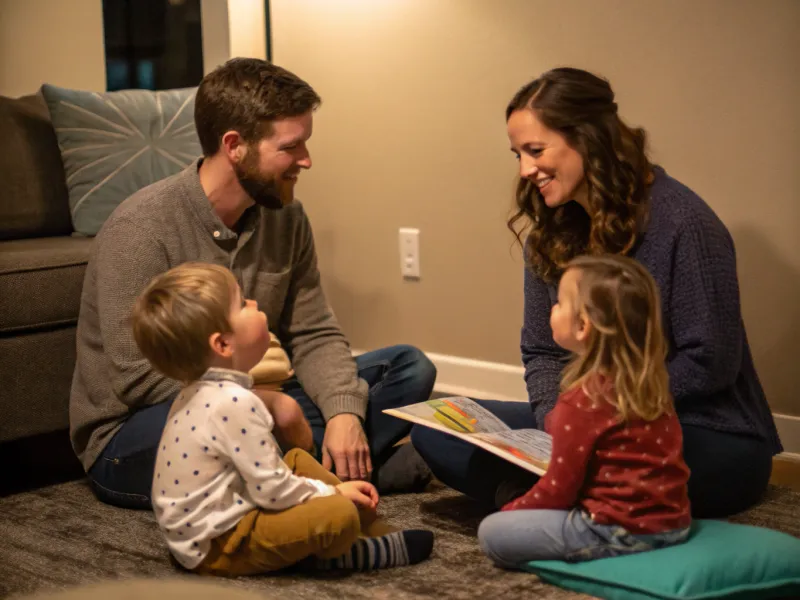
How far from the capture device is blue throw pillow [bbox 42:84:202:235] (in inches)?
98.3

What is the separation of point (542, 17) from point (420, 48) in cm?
39

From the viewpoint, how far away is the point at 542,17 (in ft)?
8.06

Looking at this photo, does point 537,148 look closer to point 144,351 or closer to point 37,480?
point 144,351

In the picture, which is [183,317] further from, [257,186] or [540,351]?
[540,351]

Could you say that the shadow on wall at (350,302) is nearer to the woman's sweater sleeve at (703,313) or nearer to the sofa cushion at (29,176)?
the sofa cushion at (29,176)

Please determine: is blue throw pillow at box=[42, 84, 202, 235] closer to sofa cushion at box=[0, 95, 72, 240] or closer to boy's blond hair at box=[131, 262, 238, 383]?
sofa cushion at box=[0, 95, 72, 240]

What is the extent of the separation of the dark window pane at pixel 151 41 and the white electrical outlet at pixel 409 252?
34.1 inches

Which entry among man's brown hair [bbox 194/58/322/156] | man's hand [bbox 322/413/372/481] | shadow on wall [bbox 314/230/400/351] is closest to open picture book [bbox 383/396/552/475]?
man's hand [bbox 322/413/372/481]

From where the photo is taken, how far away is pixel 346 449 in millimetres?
1927

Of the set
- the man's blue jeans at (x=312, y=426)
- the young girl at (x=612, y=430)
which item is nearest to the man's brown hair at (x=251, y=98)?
the man's blue jeans at (x=312, y=426)

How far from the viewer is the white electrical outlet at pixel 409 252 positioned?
9.37 feet

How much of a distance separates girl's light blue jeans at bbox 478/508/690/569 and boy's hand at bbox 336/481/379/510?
202mm

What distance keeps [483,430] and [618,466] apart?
0.30m

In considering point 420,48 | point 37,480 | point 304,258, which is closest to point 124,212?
point 304,258
